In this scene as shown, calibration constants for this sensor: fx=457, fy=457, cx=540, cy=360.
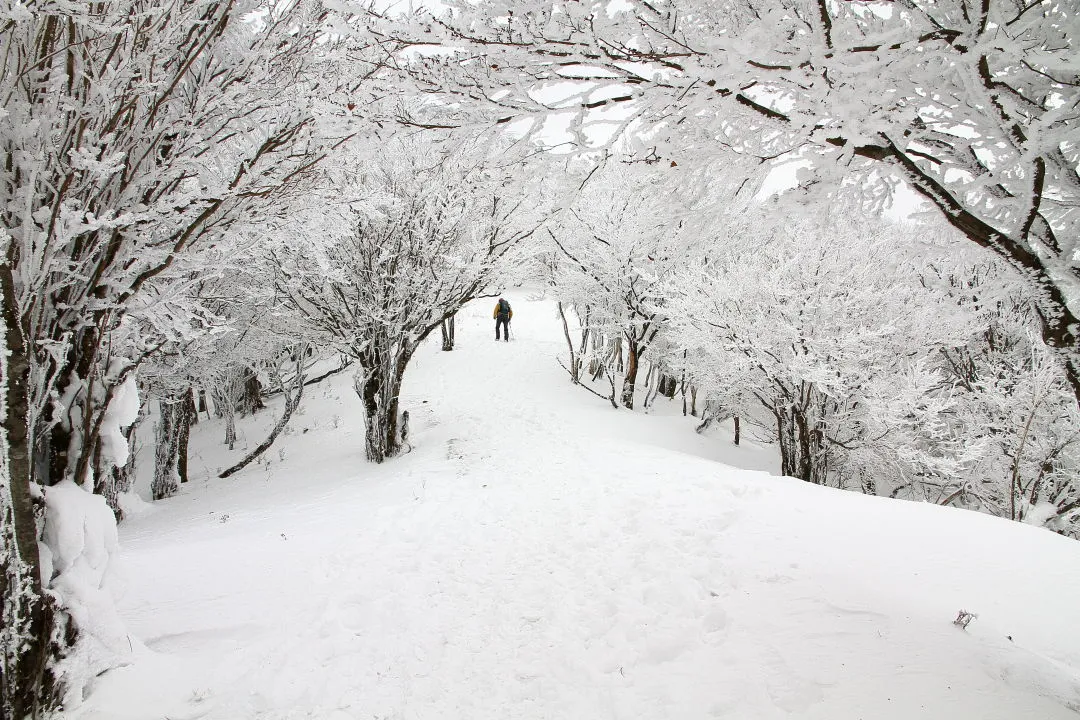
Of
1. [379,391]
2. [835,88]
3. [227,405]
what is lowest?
[227,405]

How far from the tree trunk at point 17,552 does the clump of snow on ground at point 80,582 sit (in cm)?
12

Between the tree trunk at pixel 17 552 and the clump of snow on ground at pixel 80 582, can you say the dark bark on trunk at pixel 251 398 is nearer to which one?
the clump of snow on ground at pixel 80 582

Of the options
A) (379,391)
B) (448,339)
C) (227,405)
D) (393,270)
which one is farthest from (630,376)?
(227,405)

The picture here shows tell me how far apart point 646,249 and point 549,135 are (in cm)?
1023

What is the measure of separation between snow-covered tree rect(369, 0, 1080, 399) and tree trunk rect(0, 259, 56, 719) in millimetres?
2021

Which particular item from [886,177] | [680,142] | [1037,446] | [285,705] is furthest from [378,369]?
[1037,446]

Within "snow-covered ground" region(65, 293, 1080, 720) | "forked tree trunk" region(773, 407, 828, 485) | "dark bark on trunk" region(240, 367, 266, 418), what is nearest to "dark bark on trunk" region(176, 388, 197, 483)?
"snow-covered ground" region(65, 293, 1080, 720)

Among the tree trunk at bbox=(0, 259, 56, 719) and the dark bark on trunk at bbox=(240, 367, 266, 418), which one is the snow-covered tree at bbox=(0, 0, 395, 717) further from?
the dark bark on trunk at bbox=(240, 367, 266, 418)

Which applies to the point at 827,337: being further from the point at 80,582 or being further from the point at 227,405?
the point at 227,405

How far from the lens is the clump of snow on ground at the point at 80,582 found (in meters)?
2.05

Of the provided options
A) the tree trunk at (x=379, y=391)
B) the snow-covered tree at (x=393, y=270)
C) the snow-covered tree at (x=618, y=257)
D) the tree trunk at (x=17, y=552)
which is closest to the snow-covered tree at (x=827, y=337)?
the snow-covered tree at (x=618, y=257)

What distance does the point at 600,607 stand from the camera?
140 inches

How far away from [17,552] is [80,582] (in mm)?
455

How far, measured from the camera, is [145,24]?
7.43 feet
